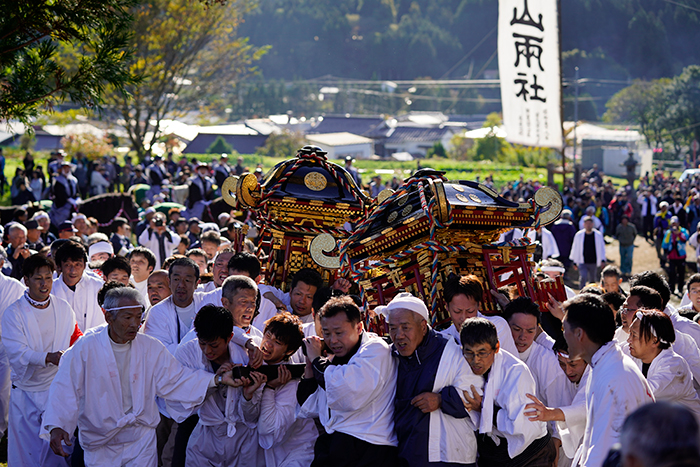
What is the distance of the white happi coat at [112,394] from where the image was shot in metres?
4.13

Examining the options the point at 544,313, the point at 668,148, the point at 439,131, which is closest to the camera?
the point at 544,313

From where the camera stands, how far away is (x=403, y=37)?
8700cm

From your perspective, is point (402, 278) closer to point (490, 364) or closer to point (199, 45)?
point (490, 364)

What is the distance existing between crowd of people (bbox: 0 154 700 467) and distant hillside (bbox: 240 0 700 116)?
78.4 metres

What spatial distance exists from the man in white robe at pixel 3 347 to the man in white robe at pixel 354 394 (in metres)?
3.36

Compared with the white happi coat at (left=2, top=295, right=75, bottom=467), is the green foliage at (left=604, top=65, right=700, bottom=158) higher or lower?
higher

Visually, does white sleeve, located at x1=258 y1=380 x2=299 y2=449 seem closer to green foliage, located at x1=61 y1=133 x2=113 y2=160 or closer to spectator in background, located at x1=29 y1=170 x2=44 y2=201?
spectator in background, located at x1=29 y1=170 x2=44 y2=201

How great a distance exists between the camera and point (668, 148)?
160 feet

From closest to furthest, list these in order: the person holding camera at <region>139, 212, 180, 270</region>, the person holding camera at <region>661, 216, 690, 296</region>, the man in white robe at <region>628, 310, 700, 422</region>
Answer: the man in white robe at <region>628, 310, 700, 422</region> → the person holding camera at <region>139, 212, 180, 270</region> → the person holding camera at <region>661, 216, 690, 296</region>

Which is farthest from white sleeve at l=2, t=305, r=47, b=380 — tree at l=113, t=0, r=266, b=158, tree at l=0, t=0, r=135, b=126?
tree at l=113, t=0, r=266, b=158

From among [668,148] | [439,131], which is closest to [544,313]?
[668,148]

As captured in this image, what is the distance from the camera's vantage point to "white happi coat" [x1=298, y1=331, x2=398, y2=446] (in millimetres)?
3719

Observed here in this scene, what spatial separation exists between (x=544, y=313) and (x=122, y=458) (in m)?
3.29

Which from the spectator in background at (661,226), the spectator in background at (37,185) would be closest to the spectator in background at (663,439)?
the spectator in background at (661,226)
